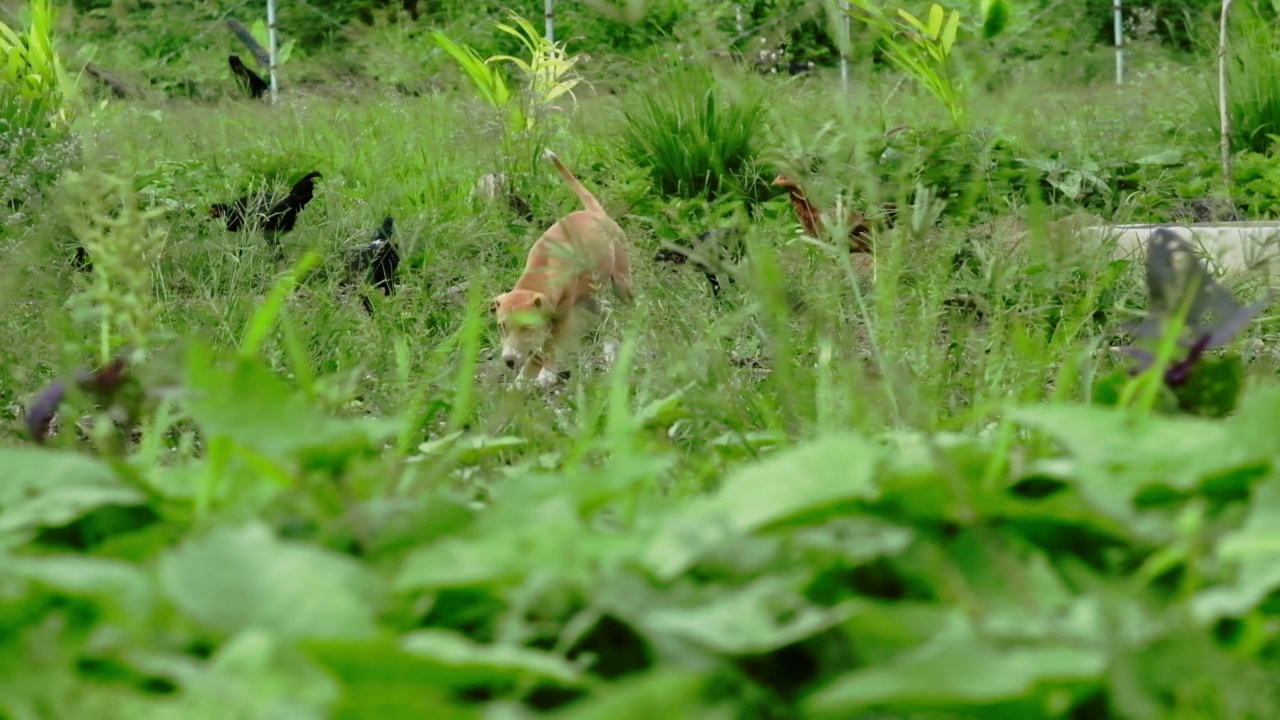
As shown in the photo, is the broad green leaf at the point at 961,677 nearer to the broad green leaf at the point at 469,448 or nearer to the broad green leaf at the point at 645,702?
the broad green leaf at the point at 645,702

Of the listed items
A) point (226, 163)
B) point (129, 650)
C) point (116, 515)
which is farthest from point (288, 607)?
point (226, 163)

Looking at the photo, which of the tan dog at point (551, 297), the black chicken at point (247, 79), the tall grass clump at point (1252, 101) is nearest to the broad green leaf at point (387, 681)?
the tan dog at point (551, 297)

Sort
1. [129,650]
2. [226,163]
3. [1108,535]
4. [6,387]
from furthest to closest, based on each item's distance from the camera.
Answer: [226,163], [6,387], [1108,535], [129,650]

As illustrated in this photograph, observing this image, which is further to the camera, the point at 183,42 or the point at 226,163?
the point at 183,42

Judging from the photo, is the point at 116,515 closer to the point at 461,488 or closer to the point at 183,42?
the point at 461,488

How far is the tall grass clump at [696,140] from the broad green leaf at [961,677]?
4646 mm

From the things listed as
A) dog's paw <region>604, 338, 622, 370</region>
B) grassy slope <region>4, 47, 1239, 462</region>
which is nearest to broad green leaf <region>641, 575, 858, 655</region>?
grassy slope <region>4, 47, 1239, 462</region>

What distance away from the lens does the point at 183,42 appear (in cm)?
1831

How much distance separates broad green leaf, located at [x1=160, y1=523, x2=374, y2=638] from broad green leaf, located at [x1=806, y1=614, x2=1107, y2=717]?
0.67 ft

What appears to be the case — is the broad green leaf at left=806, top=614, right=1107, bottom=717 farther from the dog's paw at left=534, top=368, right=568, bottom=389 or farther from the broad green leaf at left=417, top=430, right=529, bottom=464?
the dog's paw at left=534, top=368, right=568, bottom=389

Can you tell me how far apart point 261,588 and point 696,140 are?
15.7ft

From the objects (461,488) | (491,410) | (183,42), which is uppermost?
(461,488)

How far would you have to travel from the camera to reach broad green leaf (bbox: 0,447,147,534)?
0.75m

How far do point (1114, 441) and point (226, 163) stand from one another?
5439 mm
